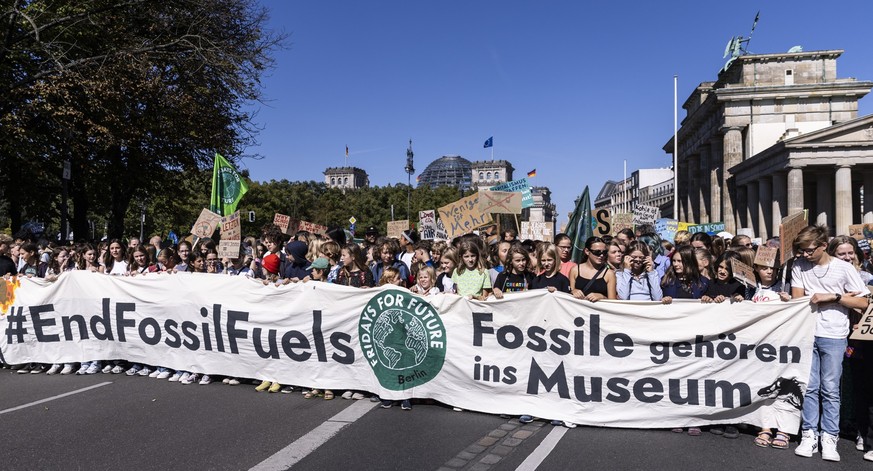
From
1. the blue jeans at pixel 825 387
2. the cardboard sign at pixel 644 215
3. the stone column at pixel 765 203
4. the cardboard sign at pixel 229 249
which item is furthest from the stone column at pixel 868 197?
the cardboard sign at pixel 229 249

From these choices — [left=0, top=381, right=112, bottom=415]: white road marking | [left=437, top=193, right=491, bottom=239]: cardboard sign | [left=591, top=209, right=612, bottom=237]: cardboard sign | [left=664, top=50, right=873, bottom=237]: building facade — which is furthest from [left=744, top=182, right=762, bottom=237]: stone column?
[left=0, top=381, right=112, bottom=415]: white road marking

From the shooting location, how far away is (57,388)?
23.2 ft

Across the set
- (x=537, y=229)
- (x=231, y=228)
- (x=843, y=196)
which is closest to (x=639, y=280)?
(x=231, y=228)

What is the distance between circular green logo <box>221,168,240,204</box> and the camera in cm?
1109

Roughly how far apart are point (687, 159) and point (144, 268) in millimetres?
71789

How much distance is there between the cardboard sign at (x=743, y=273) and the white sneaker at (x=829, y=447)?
4.64 feet

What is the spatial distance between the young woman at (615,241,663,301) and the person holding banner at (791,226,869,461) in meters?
1.69

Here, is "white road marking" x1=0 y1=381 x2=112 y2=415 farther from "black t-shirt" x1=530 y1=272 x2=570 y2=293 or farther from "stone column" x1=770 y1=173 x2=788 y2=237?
"stone column" x1=770 y1=173 x2=788 y2=237

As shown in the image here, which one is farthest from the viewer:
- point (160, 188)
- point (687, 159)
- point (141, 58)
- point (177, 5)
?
point (687, 159)

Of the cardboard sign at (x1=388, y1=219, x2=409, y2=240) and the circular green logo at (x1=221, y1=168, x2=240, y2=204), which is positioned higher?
the circular green logo at (x1=221, y1=168, x2=240, y2=204)

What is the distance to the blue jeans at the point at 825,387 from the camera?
4840mm

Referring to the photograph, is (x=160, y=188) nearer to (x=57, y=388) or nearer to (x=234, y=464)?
(x=57, y=388)

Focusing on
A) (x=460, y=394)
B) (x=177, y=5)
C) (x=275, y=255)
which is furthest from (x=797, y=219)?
(x=177, y=5)

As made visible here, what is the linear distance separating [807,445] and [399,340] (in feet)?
11.7
